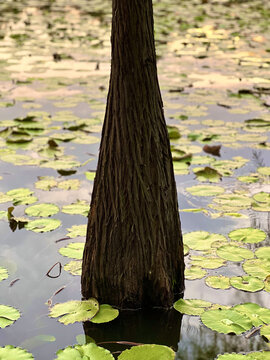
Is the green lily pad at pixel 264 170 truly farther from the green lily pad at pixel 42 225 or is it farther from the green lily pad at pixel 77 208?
the green lily pad at pixel 42 225

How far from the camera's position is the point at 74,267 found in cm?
245

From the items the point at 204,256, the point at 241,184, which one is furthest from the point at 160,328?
the point at 241,184

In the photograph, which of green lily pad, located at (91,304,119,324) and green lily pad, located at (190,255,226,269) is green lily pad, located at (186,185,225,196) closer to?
green lily pad, located at (190,255,226,269)

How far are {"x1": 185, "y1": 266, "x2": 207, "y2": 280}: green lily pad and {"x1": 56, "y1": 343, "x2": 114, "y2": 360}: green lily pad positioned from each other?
622mm

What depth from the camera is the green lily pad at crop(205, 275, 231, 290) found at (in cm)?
232

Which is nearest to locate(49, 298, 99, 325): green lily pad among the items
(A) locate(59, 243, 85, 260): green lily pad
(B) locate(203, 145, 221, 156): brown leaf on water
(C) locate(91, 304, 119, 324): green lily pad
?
(C) locate(91, 304, 119, 324): green lily pad

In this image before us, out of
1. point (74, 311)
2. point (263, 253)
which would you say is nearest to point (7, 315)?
point (74, 311)

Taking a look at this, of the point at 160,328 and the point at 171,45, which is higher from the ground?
the point at 171,45

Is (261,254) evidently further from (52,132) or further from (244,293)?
(52,132)

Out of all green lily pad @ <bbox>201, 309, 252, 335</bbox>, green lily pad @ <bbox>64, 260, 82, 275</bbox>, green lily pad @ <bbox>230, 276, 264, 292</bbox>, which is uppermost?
green lily pad @ <bbox>64, 260, 82, 275</bbox>

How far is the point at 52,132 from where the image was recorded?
171 inches

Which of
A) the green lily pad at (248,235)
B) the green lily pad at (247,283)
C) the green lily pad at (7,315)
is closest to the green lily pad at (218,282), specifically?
the green lily pad at (247,283)

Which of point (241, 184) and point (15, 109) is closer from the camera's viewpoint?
point (241, 184)

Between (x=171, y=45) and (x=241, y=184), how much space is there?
16.9ft
